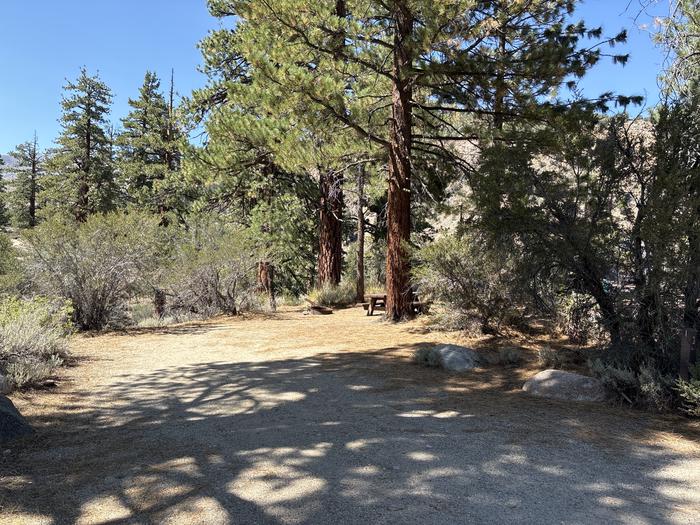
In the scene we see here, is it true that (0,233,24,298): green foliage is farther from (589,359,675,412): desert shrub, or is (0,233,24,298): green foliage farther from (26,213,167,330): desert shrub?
(589,359,675,412): desert shrub

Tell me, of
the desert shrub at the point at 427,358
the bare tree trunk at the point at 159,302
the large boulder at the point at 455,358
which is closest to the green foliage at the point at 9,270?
the bare tree trunk at the point at 159,302

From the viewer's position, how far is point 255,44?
406 inches

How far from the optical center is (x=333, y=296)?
1563 centimetres

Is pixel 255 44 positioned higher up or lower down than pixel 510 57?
higher up

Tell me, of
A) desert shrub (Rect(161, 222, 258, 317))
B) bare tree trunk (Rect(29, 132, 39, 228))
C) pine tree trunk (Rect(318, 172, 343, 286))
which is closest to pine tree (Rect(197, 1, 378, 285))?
pine tree trunk (Rect(318, 172, 343, 286))

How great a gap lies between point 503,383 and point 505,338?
2492mm

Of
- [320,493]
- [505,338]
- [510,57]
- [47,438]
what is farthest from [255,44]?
[320,493]

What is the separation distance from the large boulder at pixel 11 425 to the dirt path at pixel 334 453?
24 centimetres

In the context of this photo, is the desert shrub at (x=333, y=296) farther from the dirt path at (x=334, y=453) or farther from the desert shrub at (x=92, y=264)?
the dirt path at (x=334, y=453)

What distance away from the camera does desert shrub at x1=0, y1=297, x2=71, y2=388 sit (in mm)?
5895

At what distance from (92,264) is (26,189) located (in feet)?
142

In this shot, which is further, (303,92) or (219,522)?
(303,92)

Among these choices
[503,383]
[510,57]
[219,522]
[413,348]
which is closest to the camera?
[219,522]

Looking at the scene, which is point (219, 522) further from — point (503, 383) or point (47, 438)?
point (503, 383)
